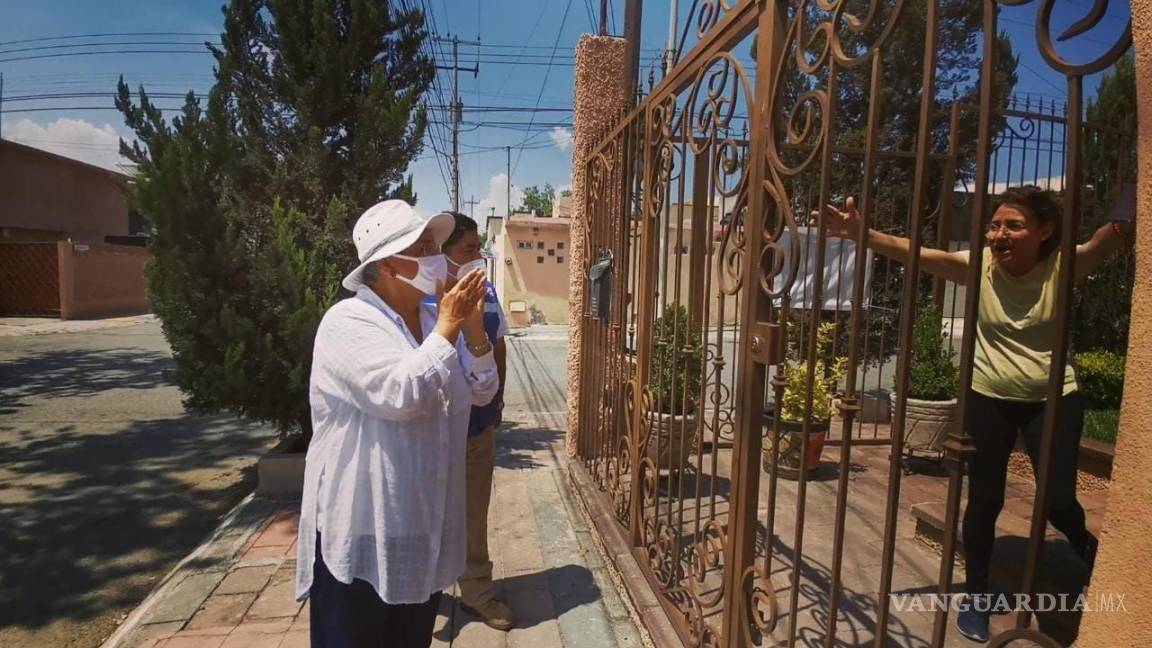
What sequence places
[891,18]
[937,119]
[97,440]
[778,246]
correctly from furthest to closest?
[97,440]
[937,119]
[778,246]
[891,18]

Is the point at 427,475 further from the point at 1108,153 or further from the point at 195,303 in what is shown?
the point at 1108,153

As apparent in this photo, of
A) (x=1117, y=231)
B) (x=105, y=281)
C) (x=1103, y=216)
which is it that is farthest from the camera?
(x=105, y=281)

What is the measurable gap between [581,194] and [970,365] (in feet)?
11.6

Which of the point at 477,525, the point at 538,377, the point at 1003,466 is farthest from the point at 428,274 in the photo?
the point at 538,377

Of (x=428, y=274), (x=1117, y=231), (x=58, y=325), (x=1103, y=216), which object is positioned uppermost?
(x=1103, y=216)

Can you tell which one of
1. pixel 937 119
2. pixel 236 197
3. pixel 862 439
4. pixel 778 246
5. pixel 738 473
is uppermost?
pixel 937 119

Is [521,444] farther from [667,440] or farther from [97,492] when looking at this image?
[97,492]

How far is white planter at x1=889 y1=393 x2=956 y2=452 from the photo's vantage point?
4457 millimetres

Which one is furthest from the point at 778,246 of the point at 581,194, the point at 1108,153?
the point at 1108,153

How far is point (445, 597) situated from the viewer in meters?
3.01

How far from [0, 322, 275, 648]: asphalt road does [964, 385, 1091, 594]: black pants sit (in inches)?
154

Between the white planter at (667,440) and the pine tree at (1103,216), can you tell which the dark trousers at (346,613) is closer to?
the white planter at (667,440)

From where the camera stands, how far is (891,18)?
1.32 m

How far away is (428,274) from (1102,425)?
4.18 metres
